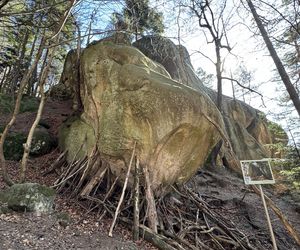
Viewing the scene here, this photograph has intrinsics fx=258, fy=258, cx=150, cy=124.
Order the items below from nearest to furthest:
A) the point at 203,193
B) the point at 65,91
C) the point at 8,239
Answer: the point at 8,239
the point at 203,193
the point at 65,91

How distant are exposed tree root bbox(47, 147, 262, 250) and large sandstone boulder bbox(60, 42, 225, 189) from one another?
38 cm

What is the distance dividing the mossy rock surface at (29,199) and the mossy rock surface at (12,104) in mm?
7981

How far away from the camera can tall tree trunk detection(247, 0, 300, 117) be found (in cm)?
661

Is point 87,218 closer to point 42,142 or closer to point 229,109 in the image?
point 42,142

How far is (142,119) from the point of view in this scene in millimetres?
5902

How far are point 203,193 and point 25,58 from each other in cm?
1229

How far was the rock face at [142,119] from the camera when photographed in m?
5.85

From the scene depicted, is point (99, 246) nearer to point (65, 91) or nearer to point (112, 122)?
point (112, 122)

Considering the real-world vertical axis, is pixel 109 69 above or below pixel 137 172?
above

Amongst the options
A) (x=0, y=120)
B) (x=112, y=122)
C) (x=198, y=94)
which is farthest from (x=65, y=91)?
(x=198, y=94)

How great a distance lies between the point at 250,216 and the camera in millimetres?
8008

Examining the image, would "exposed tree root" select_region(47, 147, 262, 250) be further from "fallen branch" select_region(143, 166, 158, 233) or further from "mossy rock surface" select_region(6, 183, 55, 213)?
"mossy rock surface" select_region(6, 183, 55, 213)

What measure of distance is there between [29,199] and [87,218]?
1.22 metres

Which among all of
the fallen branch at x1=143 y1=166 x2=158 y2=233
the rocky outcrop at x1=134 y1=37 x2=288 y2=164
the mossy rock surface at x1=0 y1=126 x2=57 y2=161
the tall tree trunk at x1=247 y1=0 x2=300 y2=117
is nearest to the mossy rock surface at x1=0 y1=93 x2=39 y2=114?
the mossy rock surface at x1=0 y1=126 x2=57 y2=161
